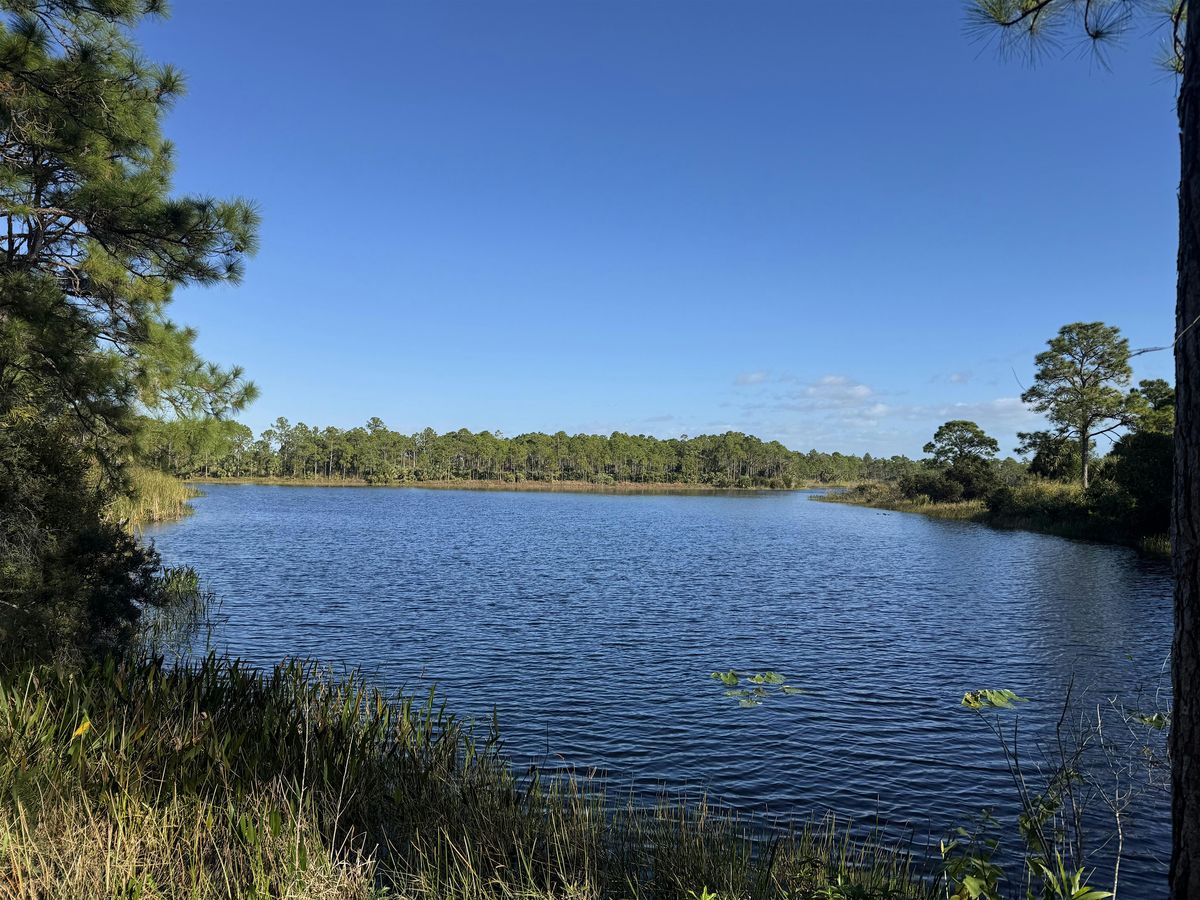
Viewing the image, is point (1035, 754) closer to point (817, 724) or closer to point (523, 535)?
point (817, 724)

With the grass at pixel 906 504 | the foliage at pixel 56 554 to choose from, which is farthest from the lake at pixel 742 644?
the grass at pixel 906 504

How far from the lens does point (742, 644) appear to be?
57.5 feet

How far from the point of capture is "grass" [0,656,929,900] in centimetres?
454

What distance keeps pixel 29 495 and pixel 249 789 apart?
7594mm

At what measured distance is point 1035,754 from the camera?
10.7m

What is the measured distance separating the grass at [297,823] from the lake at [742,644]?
223 cm

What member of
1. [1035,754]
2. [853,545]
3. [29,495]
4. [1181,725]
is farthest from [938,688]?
[853,545]

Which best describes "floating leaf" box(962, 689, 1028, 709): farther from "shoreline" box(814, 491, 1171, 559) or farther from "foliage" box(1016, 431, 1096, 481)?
"foliage" box(1016, 431, 1096, 481)

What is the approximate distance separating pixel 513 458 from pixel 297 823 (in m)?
161

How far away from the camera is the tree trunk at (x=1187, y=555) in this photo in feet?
11.1

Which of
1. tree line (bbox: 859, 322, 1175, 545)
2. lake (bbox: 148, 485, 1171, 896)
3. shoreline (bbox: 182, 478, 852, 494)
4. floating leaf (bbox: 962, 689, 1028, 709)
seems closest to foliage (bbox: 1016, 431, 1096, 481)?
tree line (bbox: 859, 322, 1175, 545)

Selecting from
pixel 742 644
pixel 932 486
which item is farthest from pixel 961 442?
pixel 742 644

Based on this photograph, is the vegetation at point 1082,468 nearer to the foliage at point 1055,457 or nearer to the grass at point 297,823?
the foliage at point 1055,457

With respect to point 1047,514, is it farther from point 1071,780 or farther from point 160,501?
point 160,501
